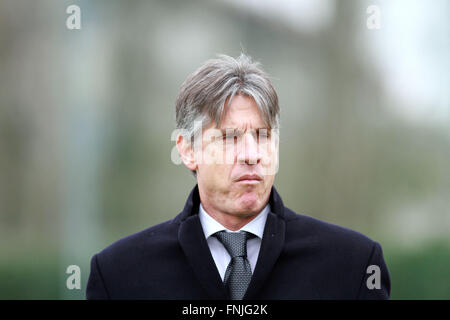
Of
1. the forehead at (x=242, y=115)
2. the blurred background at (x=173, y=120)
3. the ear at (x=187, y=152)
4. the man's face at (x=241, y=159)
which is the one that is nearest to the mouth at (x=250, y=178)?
the man's face at (x=241, y=159)

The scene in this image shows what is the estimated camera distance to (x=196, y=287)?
7.82 ft

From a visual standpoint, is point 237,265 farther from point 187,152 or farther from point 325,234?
point 187,152

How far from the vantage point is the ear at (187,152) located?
8.38ft

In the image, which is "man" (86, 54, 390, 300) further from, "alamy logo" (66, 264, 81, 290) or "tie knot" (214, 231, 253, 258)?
"alamy logo" (66, 264, 81, 290)

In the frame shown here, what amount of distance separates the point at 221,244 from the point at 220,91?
614 millimetres

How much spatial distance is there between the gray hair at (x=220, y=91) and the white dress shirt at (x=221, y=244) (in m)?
0.37

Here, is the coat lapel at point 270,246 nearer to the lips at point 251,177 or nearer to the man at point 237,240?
the man at point 237,240

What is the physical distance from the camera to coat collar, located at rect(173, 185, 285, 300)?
2.30 m

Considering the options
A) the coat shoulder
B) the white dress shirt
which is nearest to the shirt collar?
the white dress shirt

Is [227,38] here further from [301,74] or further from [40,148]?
[40,148]

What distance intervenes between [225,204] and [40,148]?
3.32 metres

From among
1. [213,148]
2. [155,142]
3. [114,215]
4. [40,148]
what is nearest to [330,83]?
[155,142]
